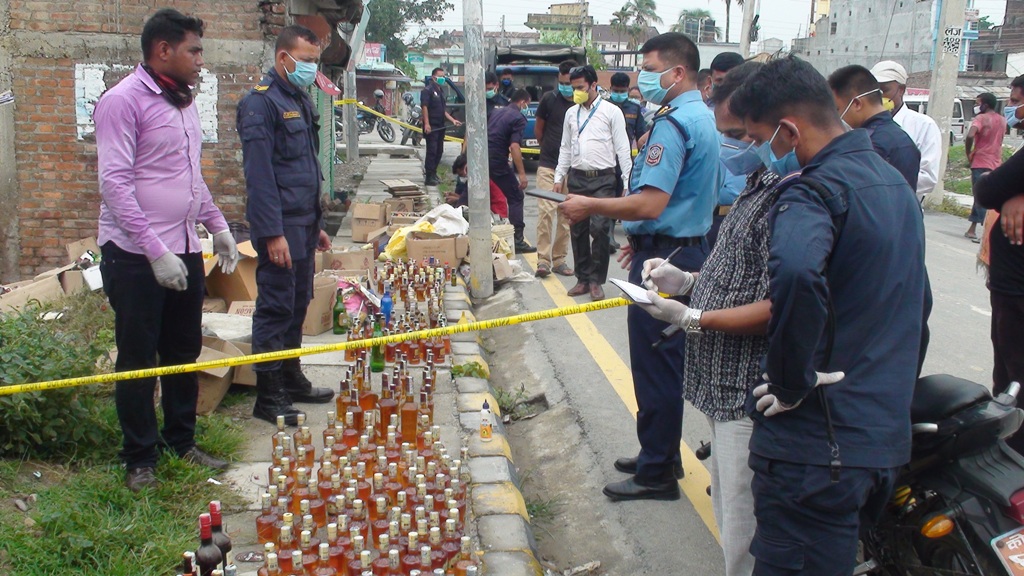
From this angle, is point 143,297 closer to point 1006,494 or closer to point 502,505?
point 502,505

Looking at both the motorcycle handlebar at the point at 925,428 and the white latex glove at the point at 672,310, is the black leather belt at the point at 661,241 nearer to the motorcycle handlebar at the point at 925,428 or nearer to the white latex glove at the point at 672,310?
the white latex glove at the point at 672,310

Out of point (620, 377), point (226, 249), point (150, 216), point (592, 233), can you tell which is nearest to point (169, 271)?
point (150, 216)

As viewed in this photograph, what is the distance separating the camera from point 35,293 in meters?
6.94

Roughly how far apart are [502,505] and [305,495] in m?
0.93

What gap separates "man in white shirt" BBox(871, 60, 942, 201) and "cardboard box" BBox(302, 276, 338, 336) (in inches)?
168

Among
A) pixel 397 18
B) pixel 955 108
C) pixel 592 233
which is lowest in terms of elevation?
pixel 592 233

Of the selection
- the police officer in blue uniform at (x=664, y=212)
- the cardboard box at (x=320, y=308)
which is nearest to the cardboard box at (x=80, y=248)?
the cardboard box at (x=320, y=308)

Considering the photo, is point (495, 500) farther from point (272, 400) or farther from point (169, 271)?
point (169, 271)

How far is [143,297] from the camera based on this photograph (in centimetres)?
387

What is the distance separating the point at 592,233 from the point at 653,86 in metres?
4.01

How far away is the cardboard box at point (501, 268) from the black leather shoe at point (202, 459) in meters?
4.91

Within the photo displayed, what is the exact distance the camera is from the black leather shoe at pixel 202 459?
14.2 feet

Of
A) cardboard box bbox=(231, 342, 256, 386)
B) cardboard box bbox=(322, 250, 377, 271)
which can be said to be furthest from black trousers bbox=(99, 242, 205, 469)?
cardboard box bbox=(322, 250, 377, 271)

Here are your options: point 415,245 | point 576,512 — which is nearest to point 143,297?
point 576,512
